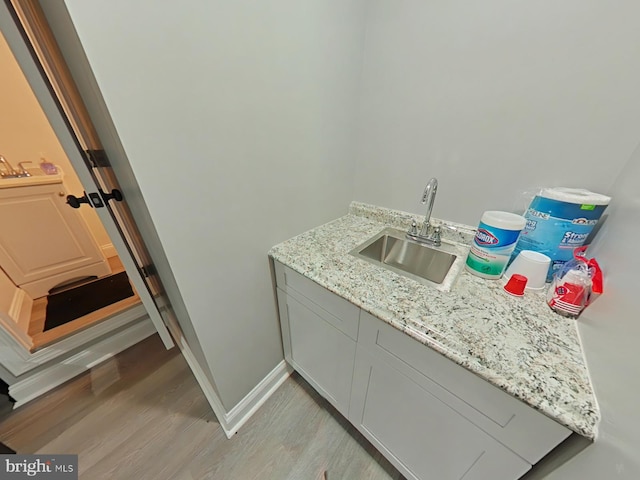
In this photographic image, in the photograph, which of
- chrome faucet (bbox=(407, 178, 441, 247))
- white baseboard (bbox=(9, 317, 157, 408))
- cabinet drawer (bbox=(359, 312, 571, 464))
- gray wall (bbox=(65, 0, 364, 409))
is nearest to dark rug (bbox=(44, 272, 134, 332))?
white baseboard (bbox=(9, 317, 157, 408))

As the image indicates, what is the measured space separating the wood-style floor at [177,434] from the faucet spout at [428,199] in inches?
44.5

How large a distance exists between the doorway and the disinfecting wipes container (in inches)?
84.6

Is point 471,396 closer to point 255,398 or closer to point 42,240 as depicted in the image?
point 255,398

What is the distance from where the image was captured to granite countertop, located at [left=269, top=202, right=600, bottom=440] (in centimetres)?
48

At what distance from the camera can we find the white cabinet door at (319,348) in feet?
3.03

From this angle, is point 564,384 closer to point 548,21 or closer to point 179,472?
point 548,21

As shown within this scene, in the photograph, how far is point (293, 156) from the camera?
3.10ft

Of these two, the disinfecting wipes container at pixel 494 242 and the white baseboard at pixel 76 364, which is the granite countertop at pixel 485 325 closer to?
the disinfecting wipes container at pixel 494 242

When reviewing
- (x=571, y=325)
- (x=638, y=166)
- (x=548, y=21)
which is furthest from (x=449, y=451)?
(x=548, y=21)

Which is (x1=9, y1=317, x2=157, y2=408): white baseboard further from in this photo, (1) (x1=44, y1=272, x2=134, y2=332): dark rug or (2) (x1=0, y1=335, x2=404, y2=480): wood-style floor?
(1) (x1=44, y1=272, x2=134, y2=332): dark rug

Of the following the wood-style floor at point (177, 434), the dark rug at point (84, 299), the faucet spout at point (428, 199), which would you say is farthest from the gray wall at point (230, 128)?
the dark rug at point (84, 299)

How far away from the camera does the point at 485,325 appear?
64 cm

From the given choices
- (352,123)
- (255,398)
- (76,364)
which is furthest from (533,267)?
(76,364)

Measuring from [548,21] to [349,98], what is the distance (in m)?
0.72
